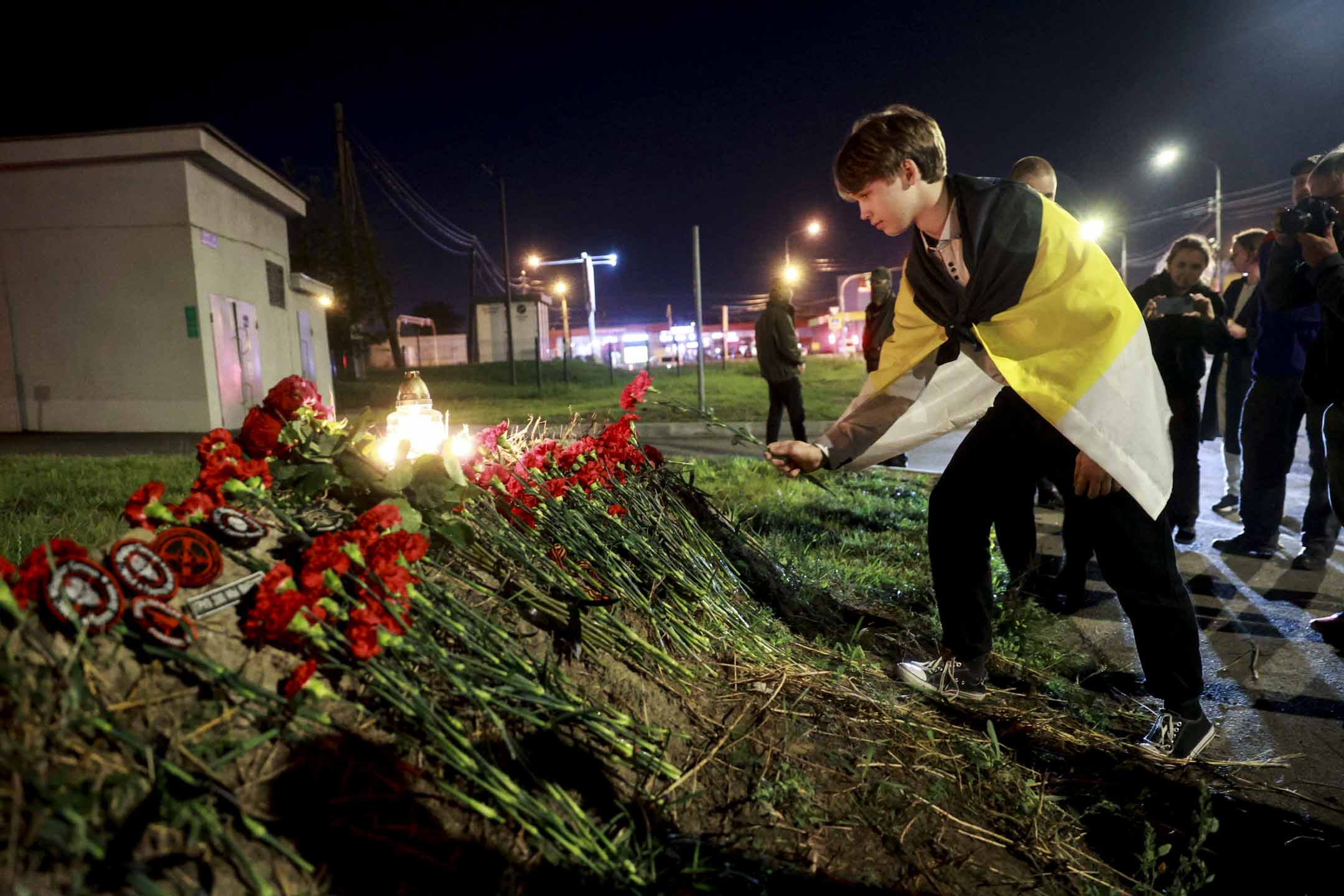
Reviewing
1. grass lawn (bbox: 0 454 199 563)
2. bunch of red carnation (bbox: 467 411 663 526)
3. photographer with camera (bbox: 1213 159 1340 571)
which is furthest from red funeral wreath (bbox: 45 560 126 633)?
photographer with camera (bbox: 1213 159 1340 571)

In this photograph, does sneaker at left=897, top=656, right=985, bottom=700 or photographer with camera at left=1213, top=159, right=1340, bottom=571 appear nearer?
sneaker at left=897, top=656, right=985, bottom=700

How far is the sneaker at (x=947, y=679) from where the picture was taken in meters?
2.46

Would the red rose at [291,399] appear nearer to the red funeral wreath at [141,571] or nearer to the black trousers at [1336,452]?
the red funeral wreath at [141,571]

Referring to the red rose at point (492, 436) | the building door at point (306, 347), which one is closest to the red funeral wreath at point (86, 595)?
the red rose at point (492, 436)

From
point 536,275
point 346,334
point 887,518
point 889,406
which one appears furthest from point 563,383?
point 536,275

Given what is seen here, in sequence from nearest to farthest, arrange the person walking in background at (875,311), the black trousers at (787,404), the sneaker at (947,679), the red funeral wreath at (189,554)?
the red funeral wreath at (189,554)
the sneaker at (947,679)
the person walking in background at (875,311)
the black trousers at (787,404)

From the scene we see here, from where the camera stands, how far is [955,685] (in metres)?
2.48

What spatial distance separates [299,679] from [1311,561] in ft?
17.6

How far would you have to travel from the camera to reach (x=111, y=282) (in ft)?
41.0

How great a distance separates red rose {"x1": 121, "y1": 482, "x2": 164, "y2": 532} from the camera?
152 cm

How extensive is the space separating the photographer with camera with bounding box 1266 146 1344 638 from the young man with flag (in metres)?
1.66

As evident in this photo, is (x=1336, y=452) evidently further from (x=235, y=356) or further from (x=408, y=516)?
(x=235, y=356)

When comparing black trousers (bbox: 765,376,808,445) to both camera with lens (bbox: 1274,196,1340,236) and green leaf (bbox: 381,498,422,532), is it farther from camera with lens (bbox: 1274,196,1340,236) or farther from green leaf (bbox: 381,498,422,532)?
green leaf (bbox: 381,498,422,532)

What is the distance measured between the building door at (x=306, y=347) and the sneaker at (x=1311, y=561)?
62.9 ft
